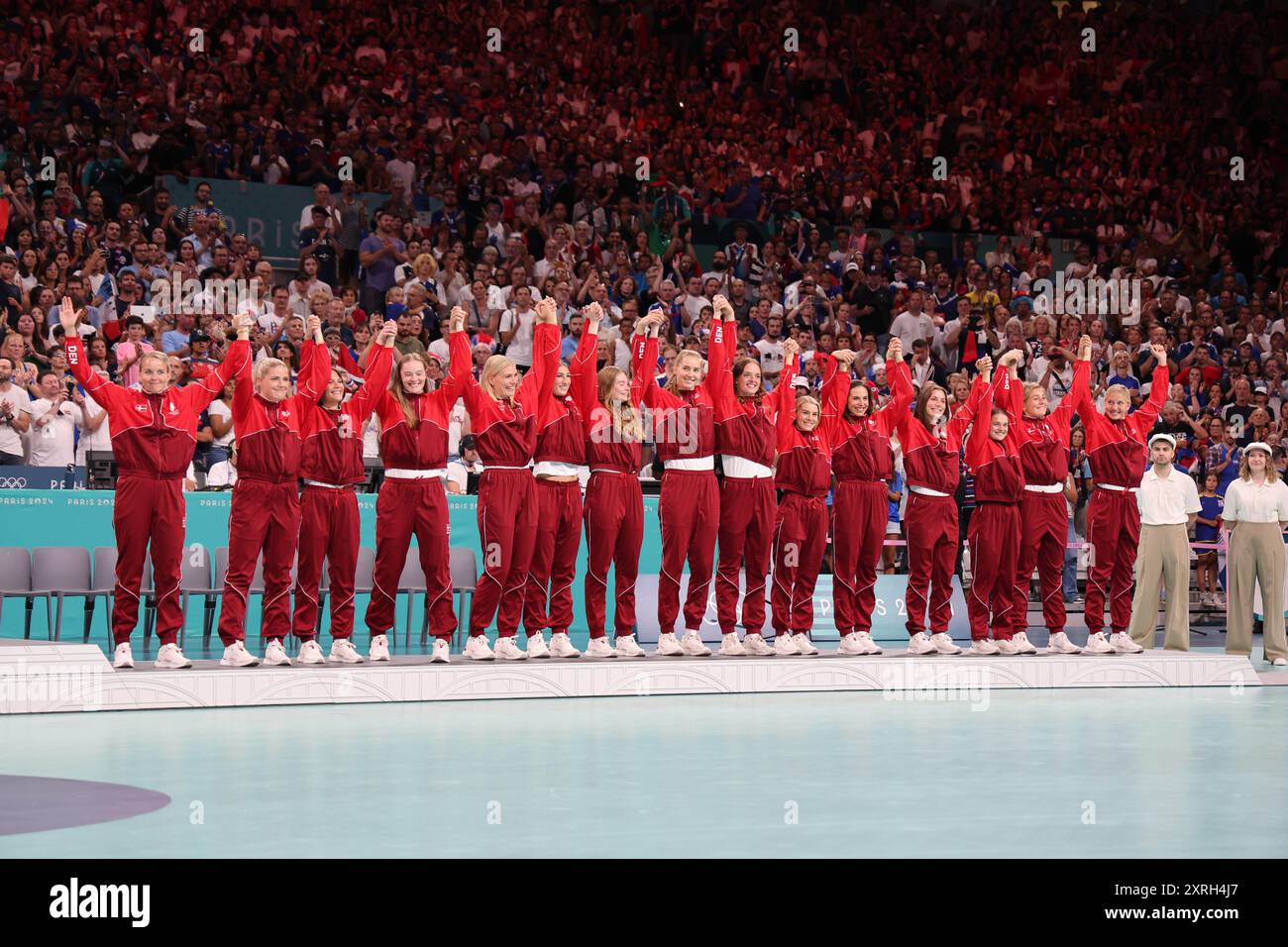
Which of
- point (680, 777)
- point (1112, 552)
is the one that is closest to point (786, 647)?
point (1112, 552)

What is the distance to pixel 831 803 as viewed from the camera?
223 inches

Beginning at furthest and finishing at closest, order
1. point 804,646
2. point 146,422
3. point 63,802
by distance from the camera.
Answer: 1. point 804,646
2. point 146,422
3. point 63,802

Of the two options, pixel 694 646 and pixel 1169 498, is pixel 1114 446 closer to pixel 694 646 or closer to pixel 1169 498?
pixel 1169 498

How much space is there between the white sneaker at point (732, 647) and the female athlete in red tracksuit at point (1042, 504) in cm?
209

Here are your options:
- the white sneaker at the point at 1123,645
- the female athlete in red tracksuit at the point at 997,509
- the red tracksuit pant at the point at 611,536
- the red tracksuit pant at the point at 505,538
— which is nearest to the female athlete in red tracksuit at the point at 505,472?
the red tracksuit pant at the point at 505,538

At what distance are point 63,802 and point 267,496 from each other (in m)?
3.71

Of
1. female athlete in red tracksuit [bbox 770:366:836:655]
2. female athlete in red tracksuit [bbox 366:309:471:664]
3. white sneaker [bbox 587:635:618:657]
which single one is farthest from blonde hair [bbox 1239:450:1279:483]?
female athlete in red tracksuit [bbox 366:309:471:664]

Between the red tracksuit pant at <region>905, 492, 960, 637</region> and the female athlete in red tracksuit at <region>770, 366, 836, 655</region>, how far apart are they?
2.23 feet

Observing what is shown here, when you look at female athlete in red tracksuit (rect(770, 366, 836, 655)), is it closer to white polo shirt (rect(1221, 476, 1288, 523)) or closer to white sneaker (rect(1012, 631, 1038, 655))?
white sneaker (rect(1012, 631, 1038, 655))

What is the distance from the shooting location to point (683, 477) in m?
9.99

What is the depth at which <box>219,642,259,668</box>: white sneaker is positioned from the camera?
9.10 meters

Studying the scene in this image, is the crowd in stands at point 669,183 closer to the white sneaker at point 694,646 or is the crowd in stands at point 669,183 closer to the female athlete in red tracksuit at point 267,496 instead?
the female athlete in red tracksuit at point 267,496

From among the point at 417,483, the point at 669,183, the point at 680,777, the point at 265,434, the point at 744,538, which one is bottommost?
the point at 680,777
